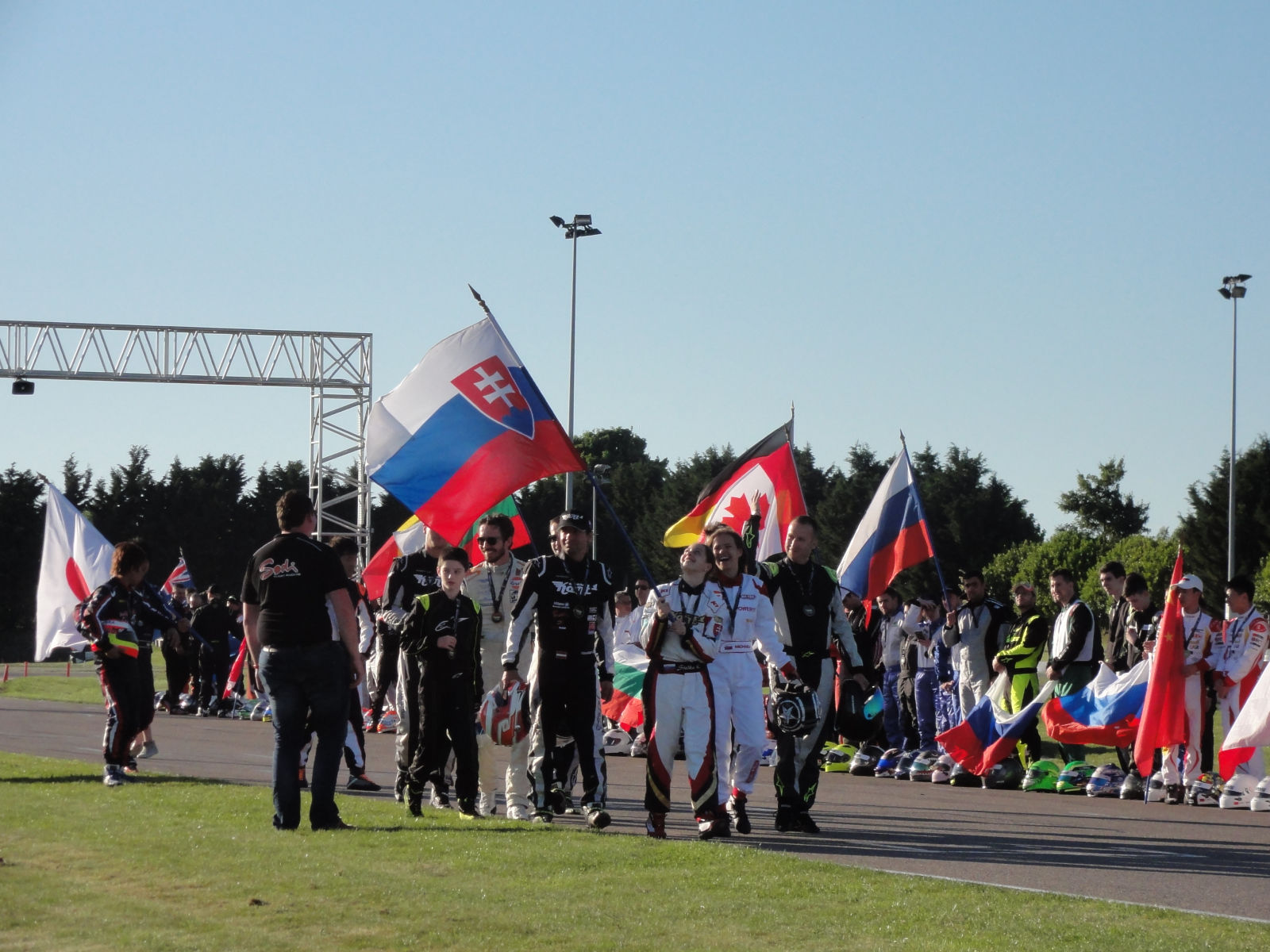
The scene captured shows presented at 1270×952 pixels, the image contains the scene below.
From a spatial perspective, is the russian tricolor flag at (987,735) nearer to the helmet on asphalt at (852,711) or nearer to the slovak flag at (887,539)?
the slovak flag at (887,539)

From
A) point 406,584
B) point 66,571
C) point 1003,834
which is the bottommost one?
point 1003,834

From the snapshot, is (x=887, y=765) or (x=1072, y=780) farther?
(x=887, y=765)

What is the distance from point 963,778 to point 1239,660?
9.19 feet

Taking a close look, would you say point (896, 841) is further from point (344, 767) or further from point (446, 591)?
point (344, 767)

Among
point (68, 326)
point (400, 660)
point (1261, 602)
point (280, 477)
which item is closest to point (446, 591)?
point (400, 660)

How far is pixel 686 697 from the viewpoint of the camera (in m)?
9.73

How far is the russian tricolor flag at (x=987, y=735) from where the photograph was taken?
47.9 feet

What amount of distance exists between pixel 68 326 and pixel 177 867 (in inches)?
1604

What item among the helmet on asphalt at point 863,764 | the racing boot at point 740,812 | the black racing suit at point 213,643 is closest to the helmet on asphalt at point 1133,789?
the helmet on asphalt at point 863,764

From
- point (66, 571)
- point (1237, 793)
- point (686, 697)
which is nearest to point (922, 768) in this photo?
point (1237, 793)

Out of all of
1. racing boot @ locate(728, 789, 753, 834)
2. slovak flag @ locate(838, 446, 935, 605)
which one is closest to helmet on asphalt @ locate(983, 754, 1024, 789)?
slovak flag @ locate(838, 446, 935, 605)

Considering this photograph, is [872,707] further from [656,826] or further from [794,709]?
[656,826]

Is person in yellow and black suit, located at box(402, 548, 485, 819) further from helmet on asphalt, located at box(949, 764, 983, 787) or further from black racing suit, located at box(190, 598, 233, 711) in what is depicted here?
black racing suit, located at box(190, 598, 233, 711)

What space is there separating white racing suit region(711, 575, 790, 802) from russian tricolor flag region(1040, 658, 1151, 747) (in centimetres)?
532
